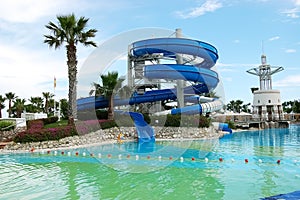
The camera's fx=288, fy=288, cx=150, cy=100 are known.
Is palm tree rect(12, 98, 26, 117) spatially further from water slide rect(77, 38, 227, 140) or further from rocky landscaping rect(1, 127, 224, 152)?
rocky landscaping rect(1, 127, 224, 152)

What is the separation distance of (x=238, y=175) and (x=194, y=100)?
20716mm

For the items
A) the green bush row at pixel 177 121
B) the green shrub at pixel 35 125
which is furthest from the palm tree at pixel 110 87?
the green shrub at pixel 35 125

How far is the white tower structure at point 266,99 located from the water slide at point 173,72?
2353cm

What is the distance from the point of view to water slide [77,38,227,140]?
2082 centimetres

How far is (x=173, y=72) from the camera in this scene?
20719 mm

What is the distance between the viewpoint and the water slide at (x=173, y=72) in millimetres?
20820

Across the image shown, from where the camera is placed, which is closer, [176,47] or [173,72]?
[173,72]

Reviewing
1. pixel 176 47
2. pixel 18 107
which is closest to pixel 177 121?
pixel 176 47

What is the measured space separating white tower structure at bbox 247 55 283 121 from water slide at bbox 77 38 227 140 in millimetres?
23528

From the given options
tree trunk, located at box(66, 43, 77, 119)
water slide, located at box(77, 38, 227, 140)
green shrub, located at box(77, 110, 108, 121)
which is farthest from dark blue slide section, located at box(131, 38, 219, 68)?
tree trunk, located at box(66, 43, 77, 119)

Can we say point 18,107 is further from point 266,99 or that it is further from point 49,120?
point 266,99

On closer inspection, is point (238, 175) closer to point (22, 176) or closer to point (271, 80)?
point (22, 176)

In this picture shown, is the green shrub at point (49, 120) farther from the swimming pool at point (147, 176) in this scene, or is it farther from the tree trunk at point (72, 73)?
the swimming pool at point (147, 176)

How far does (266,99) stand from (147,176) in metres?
41.6
